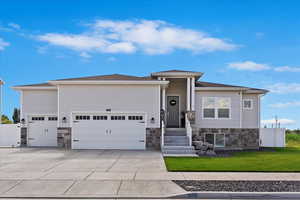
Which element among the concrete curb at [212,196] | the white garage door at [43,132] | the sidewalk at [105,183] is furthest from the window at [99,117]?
the concrete curb at [212,196]

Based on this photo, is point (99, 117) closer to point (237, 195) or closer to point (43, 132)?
point (43, 132)

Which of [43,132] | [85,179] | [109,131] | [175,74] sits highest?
[175,74]

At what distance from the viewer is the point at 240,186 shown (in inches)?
342

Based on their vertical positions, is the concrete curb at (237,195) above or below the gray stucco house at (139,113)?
below

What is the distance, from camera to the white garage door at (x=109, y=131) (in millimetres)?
19328

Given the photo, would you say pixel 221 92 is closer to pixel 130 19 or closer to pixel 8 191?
pixel 130 19

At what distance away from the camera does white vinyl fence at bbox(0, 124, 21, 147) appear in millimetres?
21609

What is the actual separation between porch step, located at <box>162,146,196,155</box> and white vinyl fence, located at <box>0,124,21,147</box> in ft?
33.9

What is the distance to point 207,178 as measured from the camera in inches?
382

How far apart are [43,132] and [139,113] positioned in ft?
22.7

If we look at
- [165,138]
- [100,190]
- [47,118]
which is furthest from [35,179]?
[47,118]

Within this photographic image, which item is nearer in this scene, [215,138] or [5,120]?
[215,138]

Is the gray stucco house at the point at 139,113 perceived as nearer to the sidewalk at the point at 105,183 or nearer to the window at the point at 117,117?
the window at the point at 117,117

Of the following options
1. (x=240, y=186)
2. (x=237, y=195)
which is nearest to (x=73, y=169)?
(x=240, y=186)
